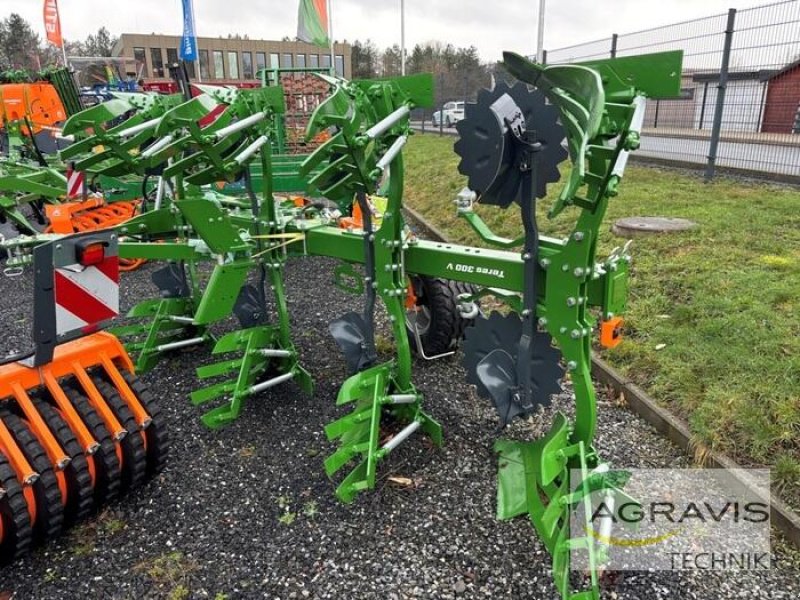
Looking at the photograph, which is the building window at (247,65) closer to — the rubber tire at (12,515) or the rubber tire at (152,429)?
the rubber tire at (152,429)

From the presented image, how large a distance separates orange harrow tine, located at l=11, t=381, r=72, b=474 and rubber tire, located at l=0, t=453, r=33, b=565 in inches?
5.7

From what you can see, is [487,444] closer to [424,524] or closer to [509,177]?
[424,524]

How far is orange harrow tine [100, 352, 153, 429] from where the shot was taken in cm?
278

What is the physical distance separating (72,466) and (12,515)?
265mm

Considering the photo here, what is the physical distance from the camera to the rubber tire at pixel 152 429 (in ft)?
9.30

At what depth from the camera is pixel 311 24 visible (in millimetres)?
18828

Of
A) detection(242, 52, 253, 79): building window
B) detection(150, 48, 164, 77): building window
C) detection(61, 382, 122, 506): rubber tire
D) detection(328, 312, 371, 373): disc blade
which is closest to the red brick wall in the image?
→ detection(328, 312, 371, 373): disc blade

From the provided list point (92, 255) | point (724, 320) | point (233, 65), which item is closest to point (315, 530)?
point (92, 255)

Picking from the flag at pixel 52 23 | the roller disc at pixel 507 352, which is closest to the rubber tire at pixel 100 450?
the roller disc at pixel 507 352

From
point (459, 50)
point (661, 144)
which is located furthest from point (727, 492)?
point (459, 50)

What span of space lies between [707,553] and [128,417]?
2558mm

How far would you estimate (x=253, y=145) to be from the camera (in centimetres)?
328

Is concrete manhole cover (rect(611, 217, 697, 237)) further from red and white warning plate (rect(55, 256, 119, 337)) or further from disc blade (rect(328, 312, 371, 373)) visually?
red and white warning plate (rect(55, 256, 119, 337))

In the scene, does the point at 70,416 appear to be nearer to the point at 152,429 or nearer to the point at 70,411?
the point at 70,411
